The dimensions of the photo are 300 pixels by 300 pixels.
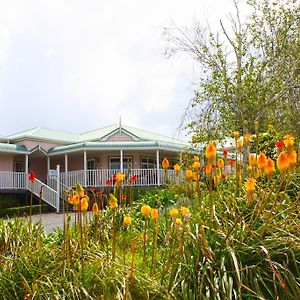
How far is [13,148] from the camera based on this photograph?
28500 mm

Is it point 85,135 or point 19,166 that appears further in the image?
point 85,135

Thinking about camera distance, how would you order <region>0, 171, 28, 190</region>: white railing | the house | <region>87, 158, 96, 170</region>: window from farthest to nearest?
<region>87, 158, 96, 170</region>: window → the house → <region>0, 171, 28, 190</region>: white railing

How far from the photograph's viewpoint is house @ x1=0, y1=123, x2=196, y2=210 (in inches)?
1061

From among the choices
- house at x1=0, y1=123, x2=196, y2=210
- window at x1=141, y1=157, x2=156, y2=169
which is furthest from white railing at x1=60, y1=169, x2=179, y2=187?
window at x1=141, y1=157, x2=156, y2=169

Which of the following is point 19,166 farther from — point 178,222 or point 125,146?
point 178,222

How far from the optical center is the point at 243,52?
18.7 meters

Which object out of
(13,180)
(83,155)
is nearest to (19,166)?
(13,180)

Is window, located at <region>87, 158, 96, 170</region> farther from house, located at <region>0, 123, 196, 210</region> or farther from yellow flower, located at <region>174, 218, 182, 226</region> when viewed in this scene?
yellow flower, located at <region>174, 218, 182, 226</region>

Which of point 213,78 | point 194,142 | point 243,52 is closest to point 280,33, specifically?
point 243,52

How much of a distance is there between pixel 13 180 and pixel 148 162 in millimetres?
8876

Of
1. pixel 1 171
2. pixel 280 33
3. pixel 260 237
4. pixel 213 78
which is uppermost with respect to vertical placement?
pixel 280 33

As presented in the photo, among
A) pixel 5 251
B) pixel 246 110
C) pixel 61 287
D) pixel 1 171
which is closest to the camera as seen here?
pixel 61 287

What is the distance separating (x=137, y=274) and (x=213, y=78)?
15.9 meters

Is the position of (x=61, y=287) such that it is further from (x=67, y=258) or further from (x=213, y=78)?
(x=213, y=78)
